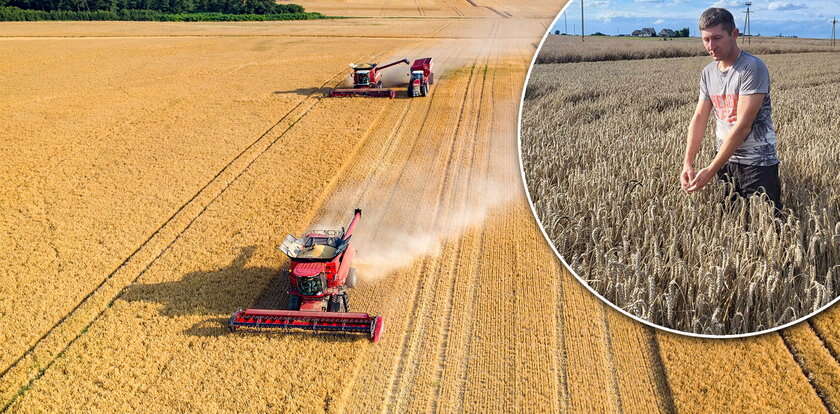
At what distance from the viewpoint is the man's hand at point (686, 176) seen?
187 cm

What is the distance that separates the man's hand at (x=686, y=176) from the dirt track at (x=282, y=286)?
0.78 m

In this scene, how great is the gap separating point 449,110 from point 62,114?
12422 mm

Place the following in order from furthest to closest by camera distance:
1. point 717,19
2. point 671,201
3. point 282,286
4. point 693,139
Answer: point 282,286 → point 671,201 → point 693,139 → point 717,19

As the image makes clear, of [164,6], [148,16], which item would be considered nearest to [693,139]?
[148,16]

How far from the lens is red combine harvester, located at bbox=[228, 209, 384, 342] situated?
761cm

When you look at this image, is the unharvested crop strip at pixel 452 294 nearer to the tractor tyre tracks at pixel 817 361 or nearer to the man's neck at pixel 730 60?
the tractor tyre tracks at pixel 817 361

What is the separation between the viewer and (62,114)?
20.1 m

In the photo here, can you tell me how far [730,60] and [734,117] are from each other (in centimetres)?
16

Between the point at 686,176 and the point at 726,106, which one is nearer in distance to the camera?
the point at 726,106

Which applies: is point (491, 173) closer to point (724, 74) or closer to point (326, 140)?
point (326, 140)

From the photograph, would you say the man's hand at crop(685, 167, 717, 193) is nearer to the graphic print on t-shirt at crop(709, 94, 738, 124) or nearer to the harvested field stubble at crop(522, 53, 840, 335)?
the harvested field stubble at crop(522, 53, 840, 335)

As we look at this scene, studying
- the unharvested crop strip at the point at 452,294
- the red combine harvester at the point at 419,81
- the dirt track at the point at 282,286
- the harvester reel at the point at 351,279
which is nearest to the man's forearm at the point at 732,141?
the dirt track at the point at 282,286

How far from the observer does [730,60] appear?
176 centimetres

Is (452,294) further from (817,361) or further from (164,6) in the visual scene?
(164,6)
